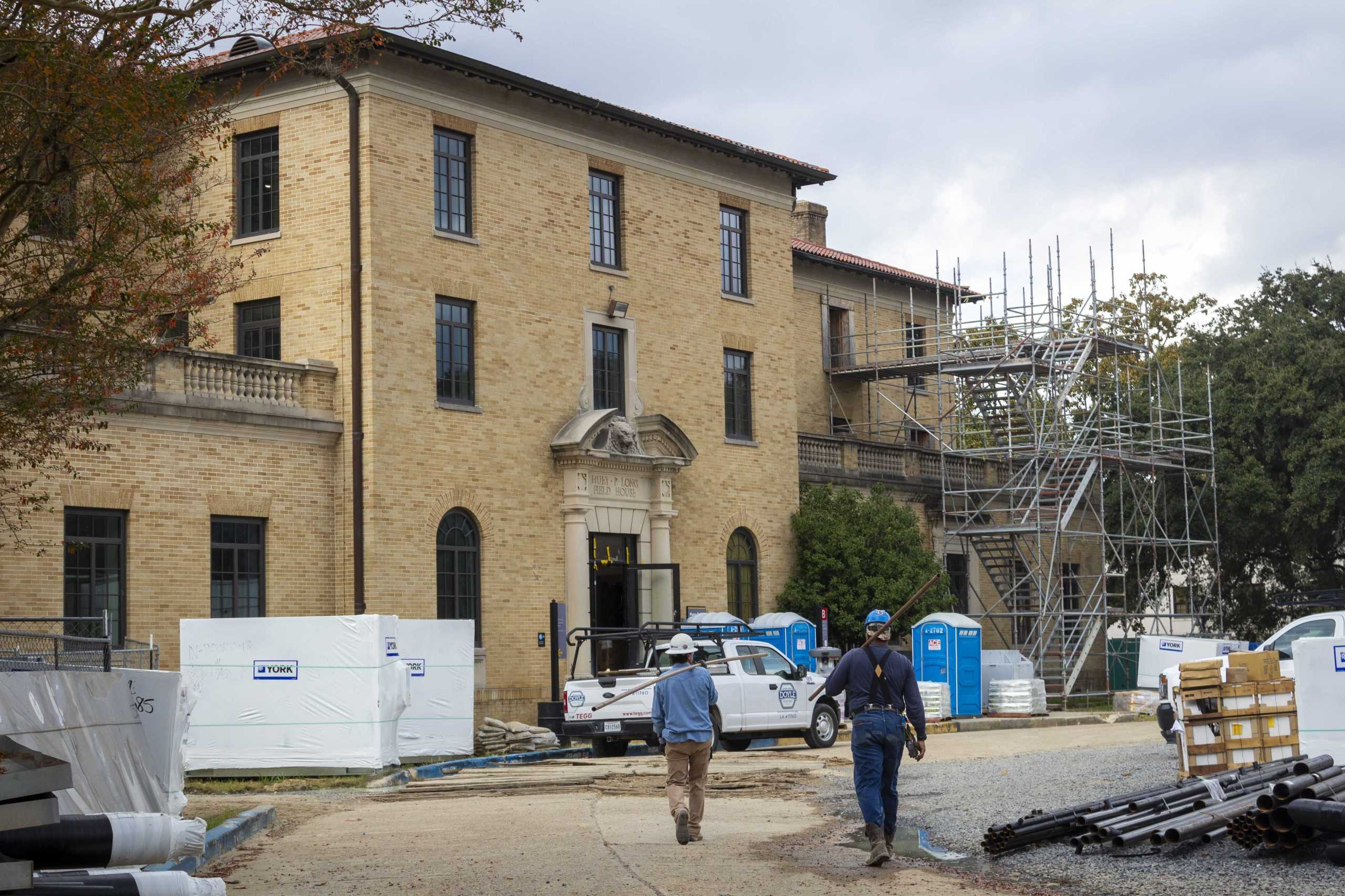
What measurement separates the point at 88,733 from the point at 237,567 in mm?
13867

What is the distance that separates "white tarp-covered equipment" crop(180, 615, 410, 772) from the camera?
854 inches

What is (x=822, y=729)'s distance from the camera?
26.9 m

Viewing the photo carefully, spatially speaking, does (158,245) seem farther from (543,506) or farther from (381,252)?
(543,506)

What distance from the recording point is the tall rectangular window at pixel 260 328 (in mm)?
28562

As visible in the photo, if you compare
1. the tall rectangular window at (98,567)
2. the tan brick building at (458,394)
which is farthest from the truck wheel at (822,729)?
the tall rectangular window at (98,567)

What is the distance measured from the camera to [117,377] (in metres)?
14.9

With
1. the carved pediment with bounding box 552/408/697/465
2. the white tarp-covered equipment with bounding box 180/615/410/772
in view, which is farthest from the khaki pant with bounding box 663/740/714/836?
the carved pediment with bounding box 552/408/697/465

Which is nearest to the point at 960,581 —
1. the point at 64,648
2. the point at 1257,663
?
the point at 1257,663

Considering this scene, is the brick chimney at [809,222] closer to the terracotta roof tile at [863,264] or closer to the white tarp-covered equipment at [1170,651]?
the terracotta roof tile at [863,264]

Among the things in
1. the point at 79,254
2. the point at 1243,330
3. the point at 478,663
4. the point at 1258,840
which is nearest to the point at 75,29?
the point at 79,254

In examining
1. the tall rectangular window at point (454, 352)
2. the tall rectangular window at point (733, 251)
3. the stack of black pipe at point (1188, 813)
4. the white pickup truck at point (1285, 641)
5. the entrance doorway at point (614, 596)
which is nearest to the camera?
the stack of black pipe at point (1188, 813)

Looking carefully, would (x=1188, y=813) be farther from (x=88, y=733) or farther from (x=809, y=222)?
(x=809, y=222)

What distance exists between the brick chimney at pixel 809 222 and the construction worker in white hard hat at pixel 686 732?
32.5 m

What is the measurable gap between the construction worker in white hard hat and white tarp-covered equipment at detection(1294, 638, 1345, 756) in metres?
5.25
